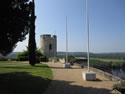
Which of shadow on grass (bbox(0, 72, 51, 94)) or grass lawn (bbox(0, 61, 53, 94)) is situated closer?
shadow on grass (bbox(0, 72, 51, 94))

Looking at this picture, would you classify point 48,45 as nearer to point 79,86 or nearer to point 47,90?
point 79,86

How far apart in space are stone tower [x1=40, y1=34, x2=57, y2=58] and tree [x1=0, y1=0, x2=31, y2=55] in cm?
2902

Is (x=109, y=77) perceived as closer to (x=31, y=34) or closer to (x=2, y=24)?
(x=2, y=24)

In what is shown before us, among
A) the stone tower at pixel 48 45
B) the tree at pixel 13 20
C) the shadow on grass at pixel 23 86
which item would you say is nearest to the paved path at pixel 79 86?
the shadow on grass at pixel 23 86

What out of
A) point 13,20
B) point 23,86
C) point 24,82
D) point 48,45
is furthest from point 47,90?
point 48,45

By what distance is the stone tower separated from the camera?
38594 millimetres

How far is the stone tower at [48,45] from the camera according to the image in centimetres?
3859

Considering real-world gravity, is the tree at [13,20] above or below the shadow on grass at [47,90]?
above

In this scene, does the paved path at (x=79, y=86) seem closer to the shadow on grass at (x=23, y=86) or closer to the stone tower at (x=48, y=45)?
the shadow on grass at (x=23, y=86)

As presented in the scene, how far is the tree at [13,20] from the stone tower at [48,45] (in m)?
29.0

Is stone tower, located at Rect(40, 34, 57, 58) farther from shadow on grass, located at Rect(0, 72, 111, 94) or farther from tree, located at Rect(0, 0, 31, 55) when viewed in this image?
shadow on grass, located at Rect(0, 72, 111, 94)

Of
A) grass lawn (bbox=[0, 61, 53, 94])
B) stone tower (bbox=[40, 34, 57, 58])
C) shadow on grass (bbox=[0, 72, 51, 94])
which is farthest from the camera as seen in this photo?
stone tower (bbox=[40, 34, 57, 58])

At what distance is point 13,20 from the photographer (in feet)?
26.2

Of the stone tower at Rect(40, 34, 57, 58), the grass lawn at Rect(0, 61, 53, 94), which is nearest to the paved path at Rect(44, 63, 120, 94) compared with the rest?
the grass lawn at Rect(0, 61, 53, 94)
